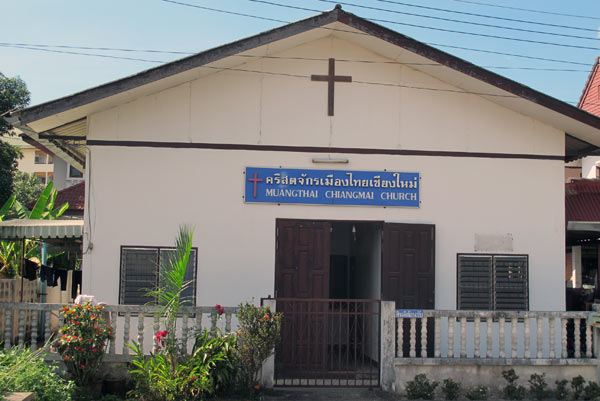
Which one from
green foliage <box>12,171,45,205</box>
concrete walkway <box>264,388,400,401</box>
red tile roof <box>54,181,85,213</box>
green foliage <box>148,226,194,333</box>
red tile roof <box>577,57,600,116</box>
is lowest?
concrete walkway <box>264,388,400,401</box>

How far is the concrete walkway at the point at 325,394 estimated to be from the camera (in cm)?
902

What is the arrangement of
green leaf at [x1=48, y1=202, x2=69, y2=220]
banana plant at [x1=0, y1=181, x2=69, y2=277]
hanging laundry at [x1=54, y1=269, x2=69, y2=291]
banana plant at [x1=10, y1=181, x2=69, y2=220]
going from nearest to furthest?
1. hanging laundry at [x1=54, y1=269, x2=69, y2=291]
2. banana plant at [x1=10, y1=181, x2=69, y2=220]
3. banana plant at [x1=0, y1=181, x2=69, y2=277]
4. green leaf at [x1=48, y1=202, x2=69, y2=220]

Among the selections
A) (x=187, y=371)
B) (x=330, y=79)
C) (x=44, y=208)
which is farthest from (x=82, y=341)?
(x=44, y=208)

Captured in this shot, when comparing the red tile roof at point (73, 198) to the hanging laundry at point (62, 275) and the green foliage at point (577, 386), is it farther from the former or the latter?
the green foliage at point (577, 386)

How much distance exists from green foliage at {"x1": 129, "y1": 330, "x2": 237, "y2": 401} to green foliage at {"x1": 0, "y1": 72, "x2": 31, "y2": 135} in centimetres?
1637

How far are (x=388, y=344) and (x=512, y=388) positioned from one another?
1962 mm

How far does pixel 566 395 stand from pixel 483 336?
1935 millimetres

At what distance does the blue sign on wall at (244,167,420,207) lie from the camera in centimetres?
1098

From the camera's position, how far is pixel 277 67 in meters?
11.2

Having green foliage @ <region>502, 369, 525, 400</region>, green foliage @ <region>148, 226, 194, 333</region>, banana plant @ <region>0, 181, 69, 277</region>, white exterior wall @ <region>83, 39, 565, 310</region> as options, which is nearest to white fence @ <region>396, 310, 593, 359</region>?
green foliage @ <region>502, 369, 525, 400</region>

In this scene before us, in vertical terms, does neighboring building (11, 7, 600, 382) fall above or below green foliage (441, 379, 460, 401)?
above

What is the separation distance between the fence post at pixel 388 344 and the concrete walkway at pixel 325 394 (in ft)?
0.68

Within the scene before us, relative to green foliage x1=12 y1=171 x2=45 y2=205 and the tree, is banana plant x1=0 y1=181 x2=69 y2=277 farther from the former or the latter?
green foliage x1=12 y1=171 x2=45 y2=205

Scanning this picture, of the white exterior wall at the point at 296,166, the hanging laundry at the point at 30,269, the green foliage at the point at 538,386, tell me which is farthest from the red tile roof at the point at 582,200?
the hanging laundry at the point at 30,269
